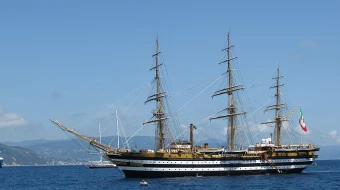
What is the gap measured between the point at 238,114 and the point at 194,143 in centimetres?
1175

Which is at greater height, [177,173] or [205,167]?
[205,167]

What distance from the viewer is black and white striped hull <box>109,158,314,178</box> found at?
84625mm

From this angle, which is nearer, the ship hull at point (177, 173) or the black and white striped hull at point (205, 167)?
the black and white striped hull at point (205, 167)

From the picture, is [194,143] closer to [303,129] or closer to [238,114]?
[238,114]

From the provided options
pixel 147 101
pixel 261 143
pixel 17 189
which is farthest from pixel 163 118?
pixel 17 189

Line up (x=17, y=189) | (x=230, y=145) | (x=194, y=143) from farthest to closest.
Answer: (x=230, y=145), (x=194, y=143), (x=17, y=189)

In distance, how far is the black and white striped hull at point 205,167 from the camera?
278 ft

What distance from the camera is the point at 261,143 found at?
9812 centimetres

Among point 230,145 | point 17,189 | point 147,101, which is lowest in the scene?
point 17,189

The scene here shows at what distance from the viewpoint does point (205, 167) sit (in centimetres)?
8888

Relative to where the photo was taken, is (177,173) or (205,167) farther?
(205,167)

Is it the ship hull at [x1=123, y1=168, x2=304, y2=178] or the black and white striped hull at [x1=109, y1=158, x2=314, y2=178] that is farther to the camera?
the ship hull at [x1=123, y1=168, x2=304, y2=178]

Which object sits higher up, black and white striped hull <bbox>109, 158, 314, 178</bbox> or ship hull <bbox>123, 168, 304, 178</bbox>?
black and white striped hull <bbox>109, 158, 314, 178</bbox>

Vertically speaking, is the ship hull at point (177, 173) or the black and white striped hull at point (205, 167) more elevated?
the black and white striped hull at point (205, 167)
